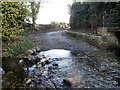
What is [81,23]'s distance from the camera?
17219 millimetres

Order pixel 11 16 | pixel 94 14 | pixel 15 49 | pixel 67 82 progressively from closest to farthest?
pixel 67 82 → pixel 11 16 → pixel 15 49 → pixel 94 14

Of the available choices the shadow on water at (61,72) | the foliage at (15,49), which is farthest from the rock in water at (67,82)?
the foliage at (15,49)

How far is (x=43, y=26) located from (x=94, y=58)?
54.6ft

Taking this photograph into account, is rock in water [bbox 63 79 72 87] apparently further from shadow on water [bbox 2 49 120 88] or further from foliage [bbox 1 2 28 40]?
foliage [bbox 1 2 28 40]

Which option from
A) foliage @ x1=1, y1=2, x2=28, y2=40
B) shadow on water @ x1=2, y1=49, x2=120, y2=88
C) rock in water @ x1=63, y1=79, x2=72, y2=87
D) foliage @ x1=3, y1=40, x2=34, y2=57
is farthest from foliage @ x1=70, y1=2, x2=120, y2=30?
rock in water @ x1=63, y1=79, x2=72, y2=87

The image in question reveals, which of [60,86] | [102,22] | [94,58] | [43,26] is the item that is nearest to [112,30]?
[102,22]

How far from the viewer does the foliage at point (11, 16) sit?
781cm

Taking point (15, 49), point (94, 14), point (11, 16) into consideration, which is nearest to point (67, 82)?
point (11, 16)

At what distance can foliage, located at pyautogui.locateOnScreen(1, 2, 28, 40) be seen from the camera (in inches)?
308

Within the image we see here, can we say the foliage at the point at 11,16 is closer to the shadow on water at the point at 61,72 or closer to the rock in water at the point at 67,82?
the shadow on water at the point at 61,72

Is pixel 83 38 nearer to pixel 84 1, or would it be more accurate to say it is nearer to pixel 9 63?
pixel 84 1

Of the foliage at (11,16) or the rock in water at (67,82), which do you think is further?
the foliage at (11,16)

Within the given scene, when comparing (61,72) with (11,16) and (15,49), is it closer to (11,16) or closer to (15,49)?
(15,49)

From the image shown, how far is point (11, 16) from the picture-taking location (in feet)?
26.7
